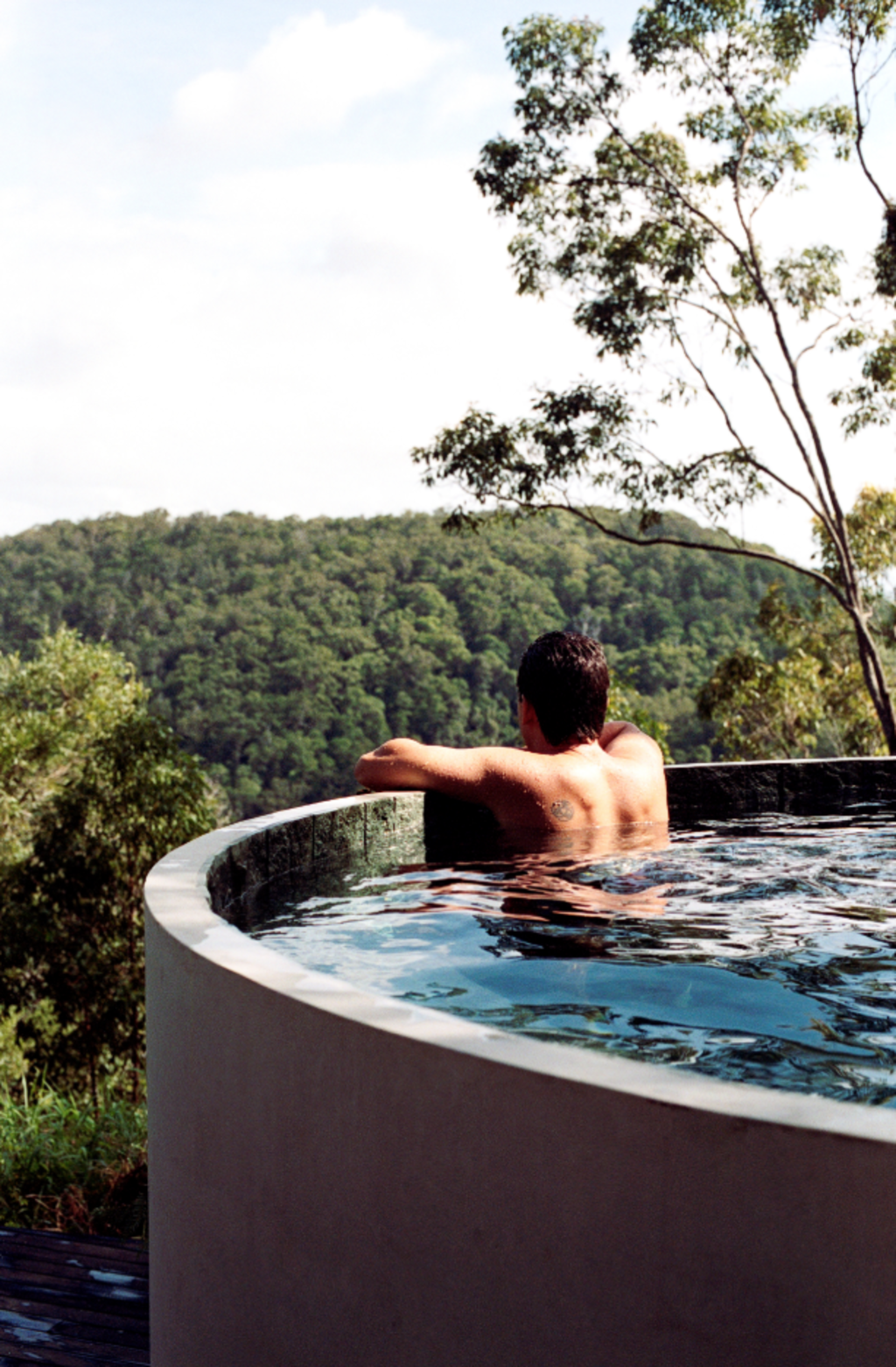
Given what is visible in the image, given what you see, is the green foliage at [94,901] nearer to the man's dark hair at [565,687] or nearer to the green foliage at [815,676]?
the green foliage at [815,676]

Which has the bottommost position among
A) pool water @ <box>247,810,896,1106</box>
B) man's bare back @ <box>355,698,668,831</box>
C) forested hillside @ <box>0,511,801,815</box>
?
pool water @ <box>247,810,896,1106</box>

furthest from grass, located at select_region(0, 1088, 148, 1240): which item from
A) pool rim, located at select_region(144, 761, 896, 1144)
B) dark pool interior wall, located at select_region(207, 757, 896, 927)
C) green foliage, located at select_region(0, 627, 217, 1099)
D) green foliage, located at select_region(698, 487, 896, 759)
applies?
green foliage, located at select_region(698, 487, 896, 759)

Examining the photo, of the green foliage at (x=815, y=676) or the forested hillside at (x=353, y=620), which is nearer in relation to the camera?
the green foliage at (x=815, y=676)

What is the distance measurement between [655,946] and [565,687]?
1.35m

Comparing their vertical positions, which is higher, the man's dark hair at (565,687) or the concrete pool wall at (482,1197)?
the man's dark hair at (565,687)

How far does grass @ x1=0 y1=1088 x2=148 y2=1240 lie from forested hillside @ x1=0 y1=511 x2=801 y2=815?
22914 mm

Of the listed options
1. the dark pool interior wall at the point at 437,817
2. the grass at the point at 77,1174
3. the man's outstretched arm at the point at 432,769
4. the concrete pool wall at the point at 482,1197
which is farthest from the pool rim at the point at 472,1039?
the grass at the point at 77,1174

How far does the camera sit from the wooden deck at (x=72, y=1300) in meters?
2.78

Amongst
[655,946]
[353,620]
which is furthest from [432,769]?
[353,620]

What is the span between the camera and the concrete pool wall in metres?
0.85

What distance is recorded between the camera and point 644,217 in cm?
1319

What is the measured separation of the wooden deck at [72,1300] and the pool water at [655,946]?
1.20 metres

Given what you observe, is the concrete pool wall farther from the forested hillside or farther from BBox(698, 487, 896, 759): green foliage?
the forested hillside

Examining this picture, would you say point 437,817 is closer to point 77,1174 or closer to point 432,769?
point 432,769
